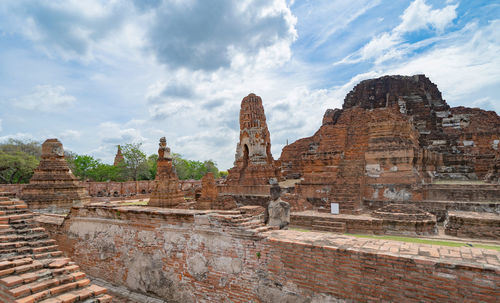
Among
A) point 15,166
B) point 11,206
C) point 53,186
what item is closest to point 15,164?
point 15,166

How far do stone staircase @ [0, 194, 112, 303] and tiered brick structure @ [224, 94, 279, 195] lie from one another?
11.9 meters

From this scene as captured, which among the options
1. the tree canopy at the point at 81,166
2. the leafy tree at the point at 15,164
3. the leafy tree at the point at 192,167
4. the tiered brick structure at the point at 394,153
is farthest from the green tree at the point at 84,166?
the tiered brick structure at the point at 394,153

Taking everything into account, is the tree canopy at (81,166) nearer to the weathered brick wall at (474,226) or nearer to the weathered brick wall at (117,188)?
the weathered brick wall at (117,188)

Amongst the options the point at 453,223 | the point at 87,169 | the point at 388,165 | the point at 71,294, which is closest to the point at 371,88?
the point at 388,165

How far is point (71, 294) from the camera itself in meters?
3.76

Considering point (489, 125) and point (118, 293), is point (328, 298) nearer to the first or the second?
Result: point (118, 293)

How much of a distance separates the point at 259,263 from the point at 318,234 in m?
1.16

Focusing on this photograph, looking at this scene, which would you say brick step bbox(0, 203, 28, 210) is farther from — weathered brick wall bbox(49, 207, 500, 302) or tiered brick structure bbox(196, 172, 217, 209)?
tiered brick structure bbox(196, 172, 217, 209)

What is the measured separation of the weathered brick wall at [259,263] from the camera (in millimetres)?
3340

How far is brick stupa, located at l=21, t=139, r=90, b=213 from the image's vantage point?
11.9 m

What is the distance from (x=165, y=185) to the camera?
13.1 metres

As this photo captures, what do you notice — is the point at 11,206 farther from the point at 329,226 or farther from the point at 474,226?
the point at 474,226

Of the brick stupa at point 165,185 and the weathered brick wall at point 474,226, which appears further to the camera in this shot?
the brick stupa at point 165,185

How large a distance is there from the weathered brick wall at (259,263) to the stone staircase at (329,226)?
3.64 metres
